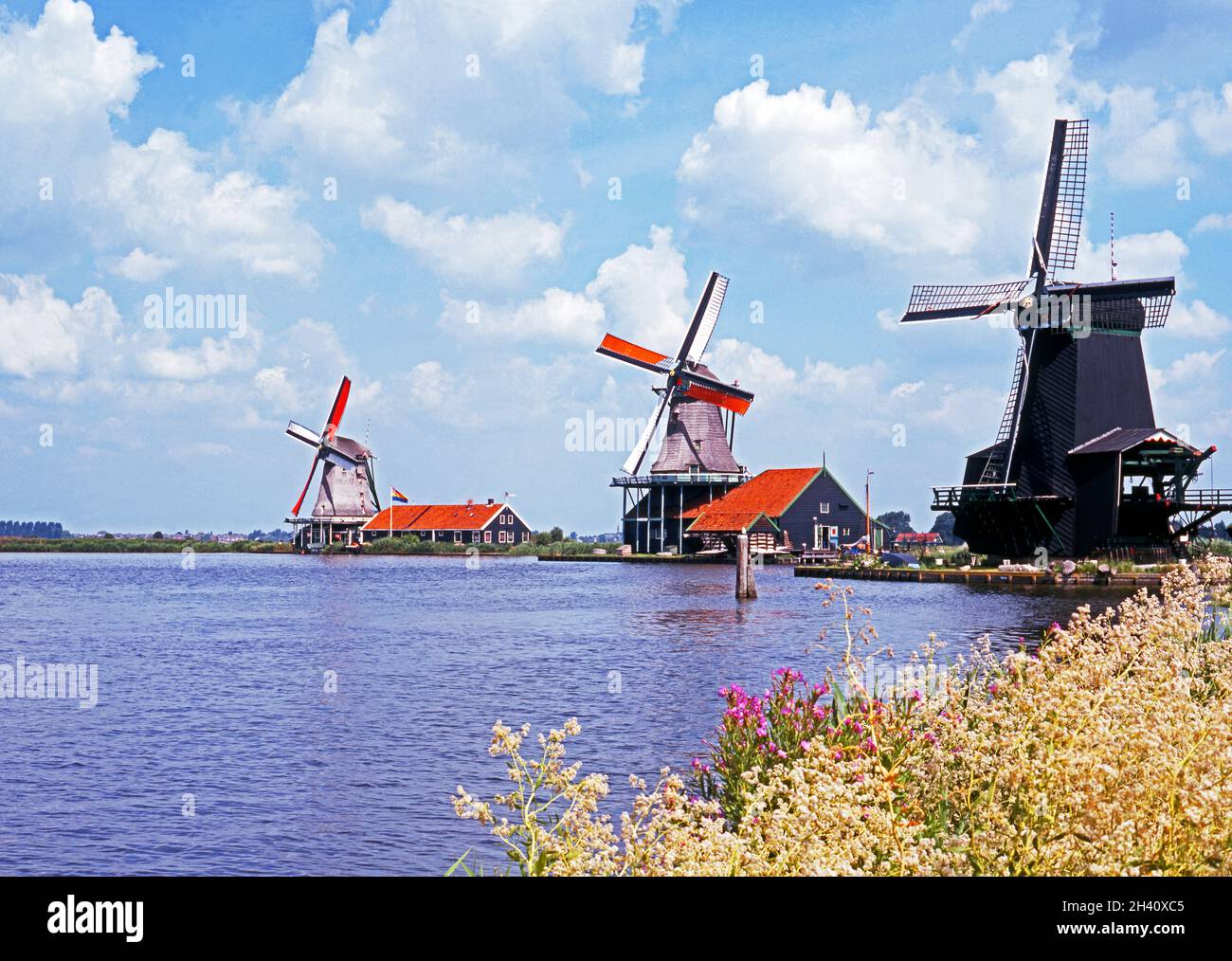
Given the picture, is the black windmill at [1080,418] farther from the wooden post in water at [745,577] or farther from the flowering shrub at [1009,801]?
the flowering shrub at [1009,801]

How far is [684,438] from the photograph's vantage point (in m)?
79.0

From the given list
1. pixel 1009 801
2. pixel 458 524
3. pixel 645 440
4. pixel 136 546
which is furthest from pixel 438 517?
pixel 1009 801

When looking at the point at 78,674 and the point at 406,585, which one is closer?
the point at 78,674

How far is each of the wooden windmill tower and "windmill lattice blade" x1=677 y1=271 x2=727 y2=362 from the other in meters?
38.2

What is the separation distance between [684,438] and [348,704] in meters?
62.2

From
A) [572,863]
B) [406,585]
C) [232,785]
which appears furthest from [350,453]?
[572,863]

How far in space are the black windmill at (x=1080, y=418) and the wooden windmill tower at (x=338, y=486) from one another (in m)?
68.1

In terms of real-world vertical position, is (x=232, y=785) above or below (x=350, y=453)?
below

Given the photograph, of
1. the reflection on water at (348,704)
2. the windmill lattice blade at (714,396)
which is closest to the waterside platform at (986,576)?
the reflection on water at (348,704)

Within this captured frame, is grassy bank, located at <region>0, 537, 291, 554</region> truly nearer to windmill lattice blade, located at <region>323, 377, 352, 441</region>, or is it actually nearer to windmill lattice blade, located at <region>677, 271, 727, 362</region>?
windmill lattice blade, located at <region>323, 377, 352, 441</region>

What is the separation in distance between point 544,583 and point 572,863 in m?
52.1
